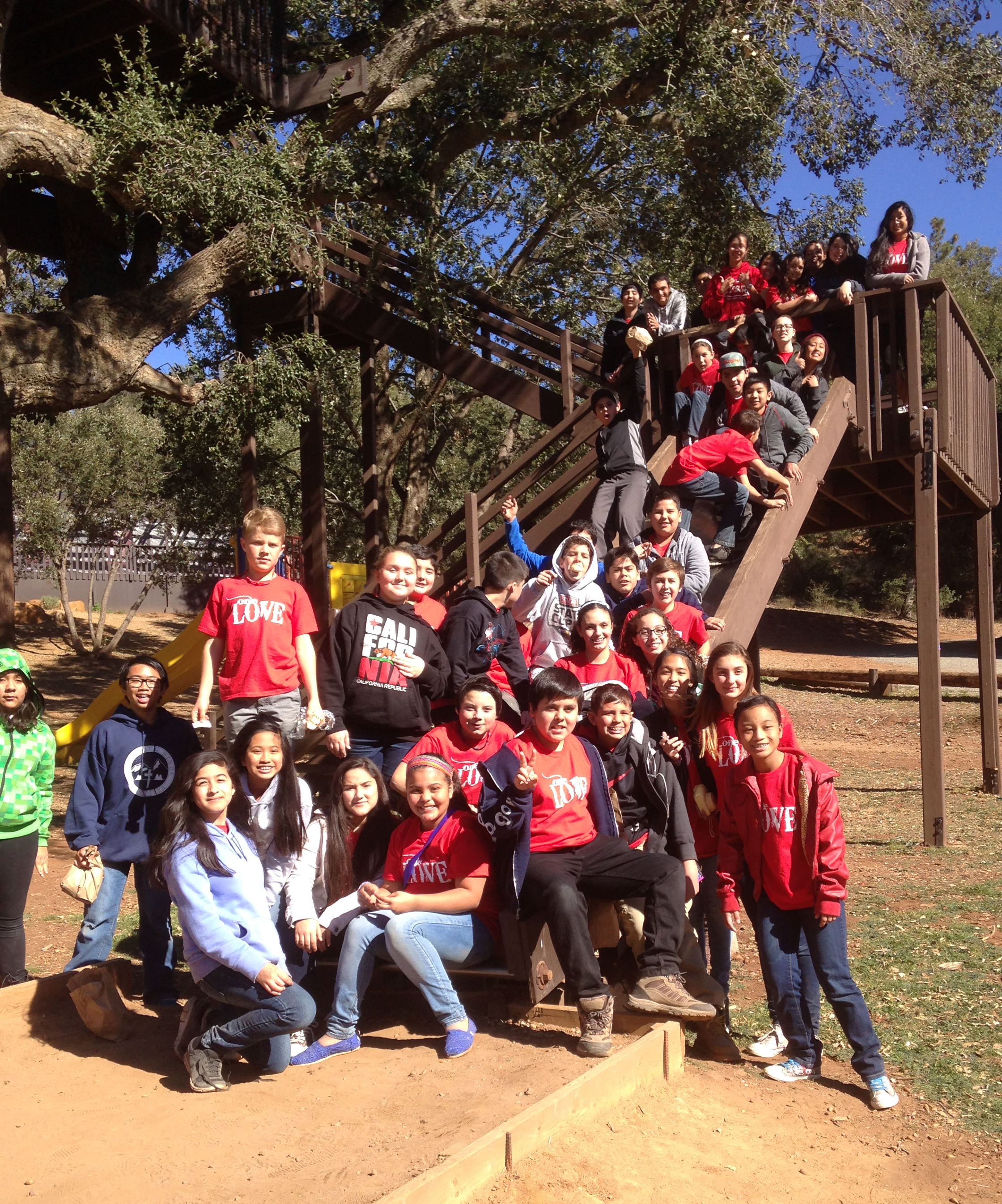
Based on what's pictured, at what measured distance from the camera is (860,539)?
130 ft

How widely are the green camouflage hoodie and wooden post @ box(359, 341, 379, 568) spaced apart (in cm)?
825

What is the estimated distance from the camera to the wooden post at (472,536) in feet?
30.0

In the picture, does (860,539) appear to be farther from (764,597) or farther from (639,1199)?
(639,1199)

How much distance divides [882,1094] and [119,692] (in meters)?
11.2

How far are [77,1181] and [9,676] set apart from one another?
2450 mm

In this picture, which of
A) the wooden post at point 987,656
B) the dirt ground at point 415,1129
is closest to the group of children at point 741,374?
the wooden post at point 987,656

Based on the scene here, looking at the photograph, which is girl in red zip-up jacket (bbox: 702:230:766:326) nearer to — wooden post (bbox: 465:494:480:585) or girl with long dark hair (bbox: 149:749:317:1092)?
wooden post (bbox: 465:494:480:585)

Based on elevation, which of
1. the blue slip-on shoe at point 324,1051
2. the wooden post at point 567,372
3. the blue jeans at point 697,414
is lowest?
the blue slip-on shoe at point 324,1051

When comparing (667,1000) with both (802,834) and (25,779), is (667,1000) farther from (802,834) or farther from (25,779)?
(25,779)

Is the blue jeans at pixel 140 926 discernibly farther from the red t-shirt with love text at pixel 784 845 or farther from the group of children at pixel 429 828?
the red t-shirt with love text at pixel 784 845

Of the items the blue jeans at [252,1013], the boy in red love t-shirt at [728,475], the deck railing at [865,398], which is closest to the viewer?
the blue jeans at [252,1013]

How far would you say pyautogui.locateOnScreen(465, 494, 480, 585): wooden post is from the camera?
9.15m

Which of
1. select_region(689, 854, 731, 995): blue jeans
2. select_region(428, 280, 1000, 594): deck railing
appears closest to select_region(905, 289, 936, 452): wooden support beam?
select_region(428, 280, 1000, 594): deck railing

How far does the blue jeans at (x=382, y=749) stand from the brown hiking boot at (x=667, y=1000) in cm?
157
